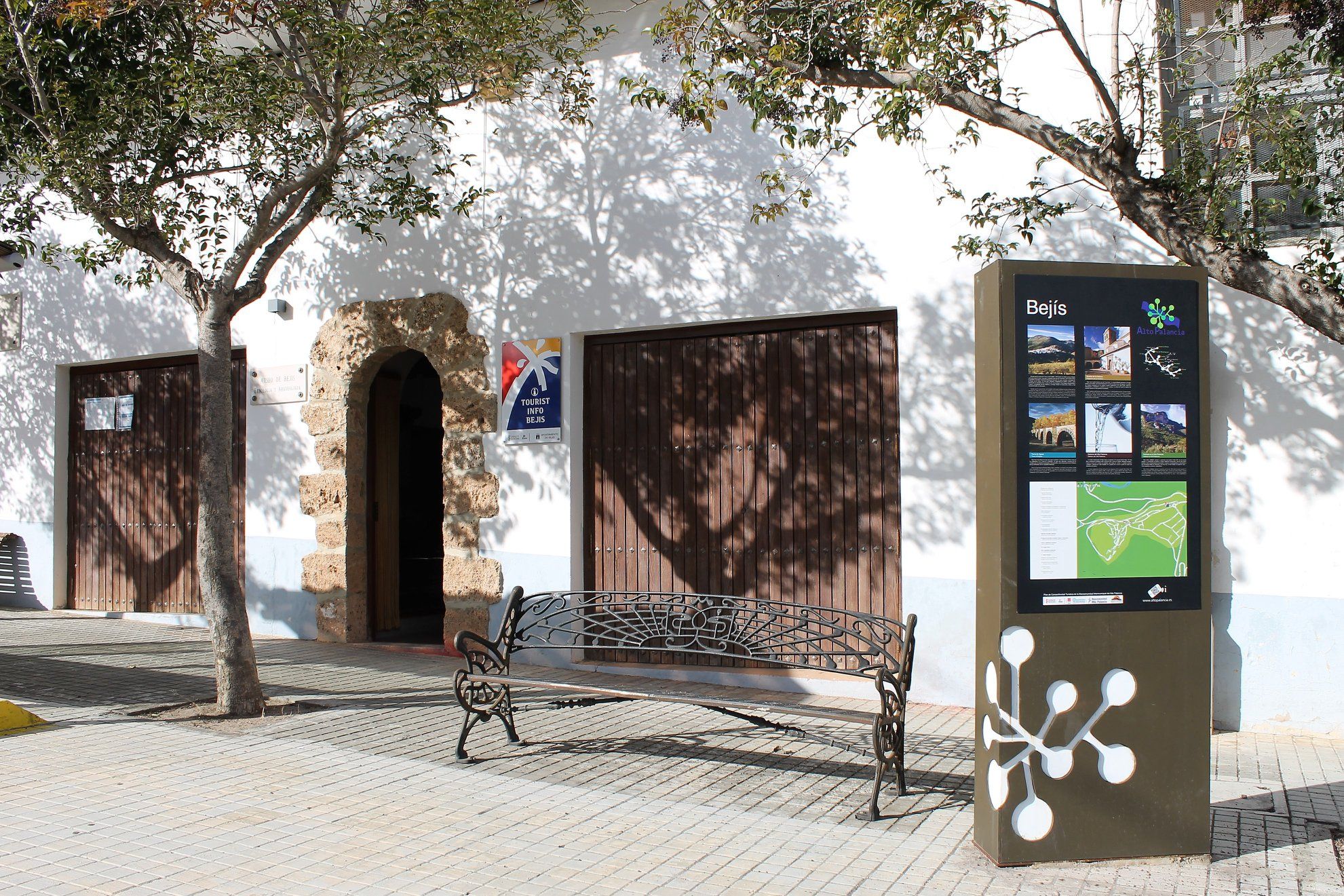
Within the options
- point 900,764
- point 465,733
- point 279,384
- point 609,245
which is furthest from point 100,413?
point 900,764

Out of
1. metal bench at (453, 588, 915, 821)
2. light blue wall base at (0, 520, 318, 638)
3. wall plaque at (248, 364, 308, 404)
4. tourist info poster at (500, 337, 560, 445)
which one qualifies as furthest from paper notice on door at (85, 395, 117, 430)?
metal bench at (453, 588, 915, 821)

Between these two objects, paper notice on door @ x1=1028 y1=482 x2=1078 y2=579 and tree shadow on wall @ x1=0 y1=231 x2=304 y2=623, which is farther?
tree shadow on wall @ x1=0 y1=231 x2=304 y2=623

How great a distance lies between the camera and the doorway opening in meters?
10.3

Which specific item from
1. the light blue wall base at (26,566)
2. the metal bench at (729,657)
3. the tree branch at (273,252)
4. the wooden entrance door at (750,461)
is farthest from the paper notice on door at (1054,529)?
the light blue wall base at (26,566)

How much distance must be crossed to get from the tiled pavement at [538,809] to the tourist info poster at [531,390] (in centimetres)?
236

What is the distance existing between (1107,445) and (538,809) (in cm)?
282

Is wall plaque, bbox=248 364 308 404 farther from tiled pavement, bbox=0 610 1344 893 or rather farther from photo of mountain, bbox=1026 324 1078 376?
photo of mountain, bbox=1026 324 1078 376

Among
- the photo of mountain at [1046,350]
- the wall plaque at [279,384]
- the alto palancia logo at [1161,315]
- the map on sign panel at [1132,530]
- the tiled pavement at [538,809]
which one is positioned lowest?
the tiled pavement at [538,809]

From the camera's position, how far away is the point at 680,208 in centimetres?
835

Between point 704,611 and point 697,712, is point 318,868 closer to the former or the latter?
point 704,611

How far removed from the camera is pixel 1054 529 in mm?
4172

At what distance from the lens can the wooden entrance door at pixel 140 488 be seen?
35.7ft

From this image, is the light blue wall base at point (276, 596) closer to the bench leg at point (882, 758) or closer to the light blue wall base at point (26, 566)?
the light blue wall base at point (26, 566)

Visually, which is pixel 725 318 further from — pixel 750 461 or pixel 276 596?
pixel 276 596
